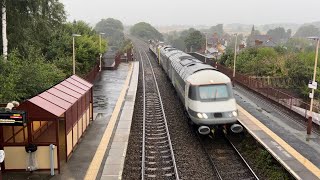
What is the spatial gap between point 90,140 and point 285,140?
9.04m

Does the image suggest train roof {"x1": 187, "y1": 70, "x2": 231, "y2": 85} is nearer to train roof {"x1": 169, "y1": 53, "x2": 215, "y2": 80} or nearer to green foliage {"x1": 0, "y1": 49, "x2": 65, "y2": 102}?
train roof {"x1": 169, "y1": 53, "x2": 215, "y2": 80}

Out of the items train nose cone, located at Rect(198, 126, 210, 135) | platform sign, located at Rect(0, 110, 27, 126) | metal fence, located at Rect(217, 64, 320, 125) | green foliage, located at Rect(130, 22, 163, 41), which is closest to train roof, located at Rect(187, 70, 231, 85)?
train nose cone, located at Rect(198, 126, 210, 135)

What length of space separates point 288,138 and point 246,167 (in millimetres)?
3661

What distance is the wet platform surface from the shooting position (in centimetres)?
1252

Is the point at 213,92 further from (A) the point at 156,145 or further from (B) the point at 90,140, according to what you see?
(B) the point at 90,140

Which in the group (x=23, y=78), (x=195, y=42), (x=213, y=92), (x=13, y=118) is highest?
(x=195, y=42)

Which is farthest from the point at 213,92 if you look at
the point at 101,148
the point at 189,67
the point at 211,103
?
the point at 101,148

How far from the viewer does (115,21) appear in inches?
7726

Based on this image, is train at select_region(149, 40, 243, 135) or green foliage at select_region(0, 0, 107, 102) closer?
train at select_region(149, 40, 243, 135)

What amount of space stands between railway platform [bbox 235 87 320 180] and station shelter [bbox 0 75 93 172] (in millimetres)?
8254

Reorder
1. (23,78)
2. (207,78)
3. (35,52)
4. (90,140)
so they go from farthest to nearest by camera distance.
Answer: (35,52) < (23,78) < (207,78) < (90,140)

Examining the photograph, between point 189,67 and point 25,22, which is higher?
point 25,22

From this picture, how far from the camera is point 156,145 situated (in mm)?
17094

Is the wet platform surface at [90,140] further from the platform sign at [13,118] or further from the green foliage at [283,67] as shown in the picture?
the green foliage at [283,67]
